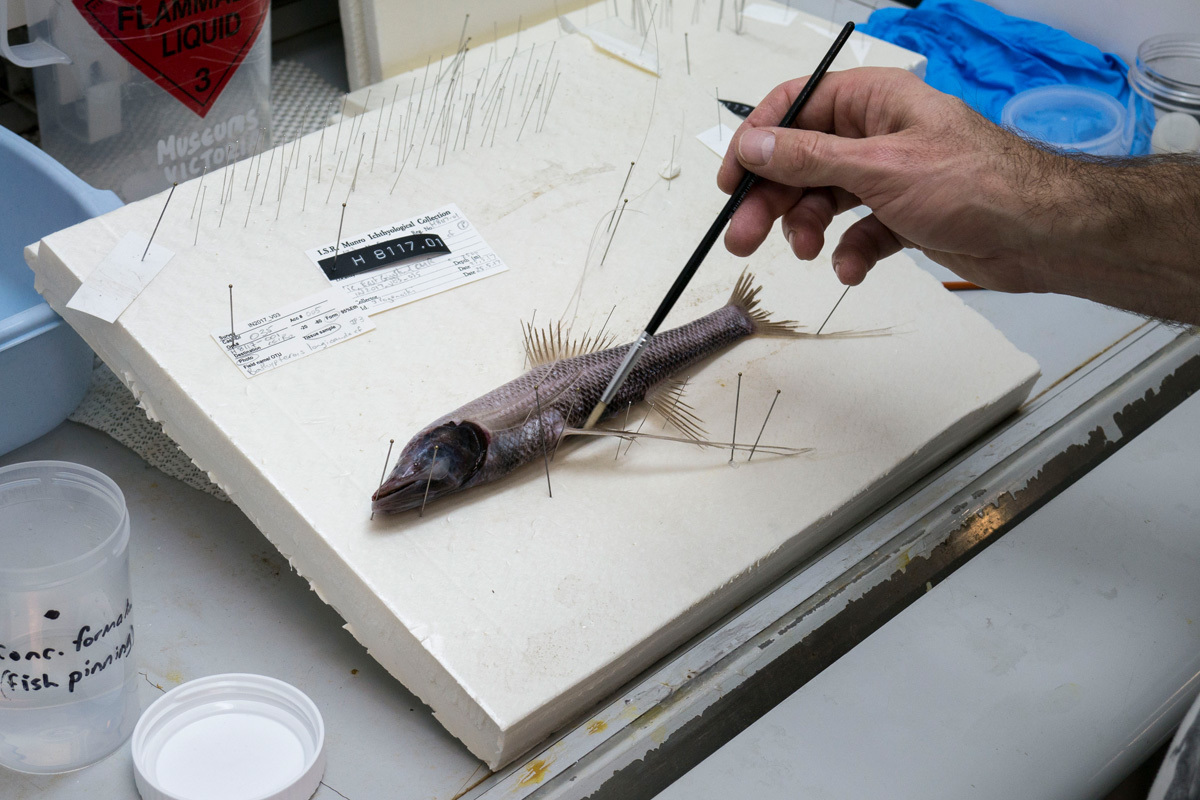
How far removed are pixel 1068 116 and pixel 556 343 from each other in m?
1.25

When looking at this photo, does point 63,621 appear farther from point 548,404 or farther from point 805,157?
point 805,157

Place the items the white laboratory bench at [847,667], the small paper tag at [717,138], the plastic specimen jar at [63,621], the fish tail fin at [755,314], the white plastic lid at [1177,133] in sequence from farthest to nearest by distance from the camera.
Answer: the white plastic lid at [1177,133] < the small paper tag at [717,138] < the fish tail fin at [755,314] < the white laboratory bench at [847,667] < the plastic specimen jar at [63,621]

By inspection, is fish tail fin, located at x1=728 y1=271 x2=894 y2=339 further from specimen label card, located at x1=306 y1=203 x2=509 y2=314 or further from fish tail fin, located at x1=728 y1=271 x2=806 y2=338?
specimen label card, located at x1=306 y1=203 x2=509 y2=314

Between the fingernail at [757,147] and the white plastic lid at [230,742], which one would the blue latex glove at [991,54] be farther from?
the white plastic lid at [230,742]

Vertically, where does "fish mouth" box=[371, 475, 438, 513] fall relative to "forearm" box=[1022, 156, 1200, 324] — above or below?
below

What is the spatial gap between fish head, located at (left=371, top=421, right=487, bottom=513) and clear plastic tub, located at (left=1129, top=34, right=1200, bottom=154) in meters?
1.55

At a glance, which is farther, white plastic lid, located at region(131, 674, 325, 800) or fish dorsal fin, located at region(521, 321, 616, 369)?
fish dorsal fin, located at region(521, 321, 616, 369)

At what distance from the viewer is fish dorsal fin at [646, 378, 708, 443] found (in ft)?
4.01

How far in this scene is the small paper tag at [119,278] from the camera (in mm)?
1151

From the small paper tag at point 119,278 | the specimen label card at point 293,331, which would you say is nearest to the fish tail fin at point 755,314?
the specimen label card at point 293,331

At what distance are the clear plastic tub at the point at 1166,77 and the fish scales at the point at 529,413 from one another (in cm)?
111

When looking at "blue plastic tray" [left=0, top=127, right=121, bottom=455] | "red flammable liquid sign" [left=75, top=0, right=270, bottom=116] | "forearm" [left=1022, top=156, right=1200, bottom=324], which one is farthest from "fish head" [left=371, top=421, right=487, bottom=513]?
"red flammable liquid sign" [left=75, top=0, right=270, bottom=116]

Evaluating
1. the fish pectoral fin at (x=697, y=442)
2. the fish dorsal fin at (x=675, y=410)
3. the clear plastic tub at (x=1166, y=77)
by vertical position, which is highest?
the clear plastic tub at (x=1166, y=77)

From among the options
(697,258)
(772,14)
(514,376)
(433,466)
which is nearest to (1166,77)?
(772,14)
